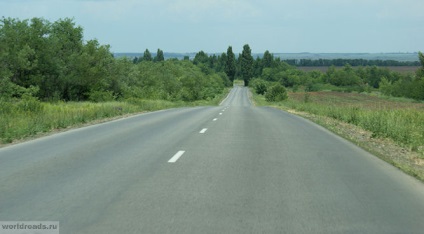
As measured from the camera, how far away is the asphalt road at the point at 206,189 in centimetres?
560

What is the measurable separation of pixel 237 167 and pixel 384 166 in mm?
A: 3225

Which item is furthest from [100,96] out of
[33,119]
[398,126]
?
[398,126]

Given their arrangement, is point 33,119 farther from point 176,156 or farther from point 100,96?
point 100,96

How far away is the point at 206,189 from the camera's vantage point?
24.3 feet

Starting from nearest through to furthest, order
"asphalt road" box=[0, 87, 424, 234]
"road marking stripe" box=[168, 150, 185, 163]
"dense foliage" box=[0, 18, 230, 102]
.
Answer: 1. "asphalt road" box=[0, 87, 424, 234]
2. "road marking stripe" box=[168, 150, 185, 163]
3. "dense foliage" box=[0, 18, 230, 102]

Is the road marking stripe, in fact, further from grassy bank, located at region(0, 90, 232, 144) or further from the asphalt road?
grassy bank, located at region(0, 90, 232, 144)

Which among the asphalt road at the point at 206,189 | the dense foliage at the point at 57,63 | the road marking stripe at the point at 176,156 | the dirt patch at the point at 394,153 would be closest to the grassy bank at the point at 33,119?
the asphalt road at the point at 206,189

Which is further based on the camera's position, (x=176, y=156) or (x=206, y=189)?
(x=176, y=156)

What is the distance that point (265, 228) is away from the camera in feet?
17.6

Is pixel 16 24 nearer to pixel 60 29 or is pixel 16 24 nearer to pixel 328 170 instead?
pixel 60 29

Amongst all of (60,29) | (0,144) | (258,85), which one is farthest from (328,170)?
(258,85)

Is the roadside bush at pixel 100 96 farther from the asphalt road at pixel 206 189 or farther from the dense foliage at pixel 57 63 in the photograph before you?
the asphalt road at pixel 206 189

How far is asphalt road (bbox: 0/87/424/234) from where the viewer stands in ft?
18.4

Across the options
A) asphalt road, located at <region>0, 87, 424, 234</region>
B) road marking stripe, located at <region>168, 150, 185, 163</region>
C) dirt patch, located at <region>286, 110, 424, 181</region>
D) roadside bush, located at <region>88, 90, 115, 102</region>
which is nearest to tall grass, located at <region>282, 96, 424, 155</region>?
dirt patch, located at <region>286, 110, 424, 181</region>
